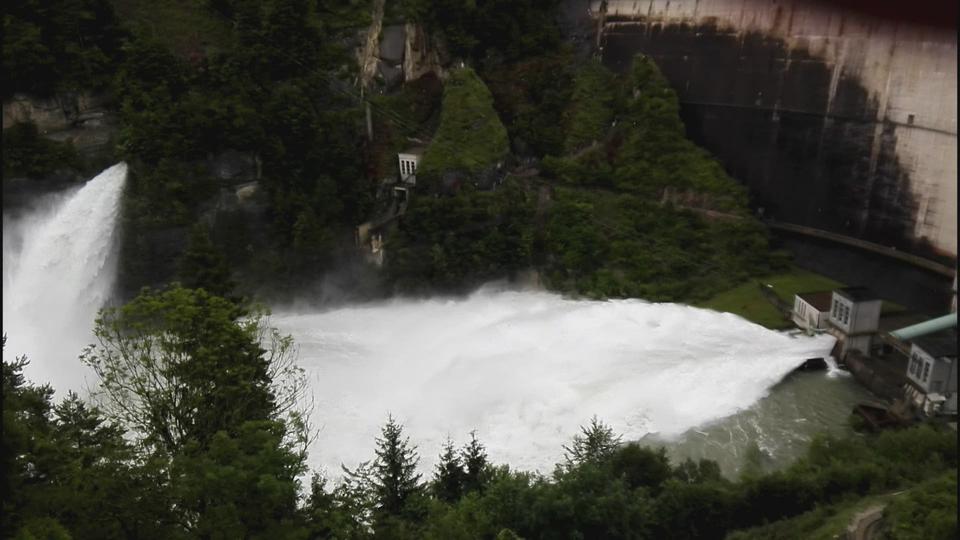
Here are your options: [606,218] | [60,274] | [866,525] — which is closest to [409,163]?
[606,218]

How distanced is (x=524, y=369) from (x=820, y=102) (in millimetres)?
14079

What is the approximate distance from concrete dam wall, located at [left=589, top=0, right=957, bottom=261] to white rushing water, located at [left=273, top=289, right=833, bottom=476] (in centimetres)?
561

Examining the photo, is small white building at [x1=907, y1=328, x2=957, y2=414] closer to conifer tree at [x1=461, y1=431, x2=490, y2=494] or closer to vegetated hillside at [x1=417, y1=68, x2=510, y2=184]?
conifer tree at [x1=461, y1=431, x2=490, y2=494]

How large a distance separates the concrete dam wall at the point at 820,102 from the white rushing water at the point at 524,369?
221 inches

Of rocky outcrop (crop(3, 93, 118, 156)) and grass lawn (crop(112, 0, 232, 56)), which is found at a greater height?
grass lawn (crop(112, 0, 232, 56))

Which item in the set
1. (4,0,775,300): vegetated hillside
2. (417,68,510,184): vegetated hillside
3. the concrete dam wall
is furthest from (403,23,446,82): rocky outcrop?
the concrete dam wall

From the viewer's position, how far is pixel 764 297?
26.1 metres

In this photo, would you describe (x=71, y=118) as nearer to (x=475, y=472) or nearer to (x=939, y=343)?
(x=475, y=472)

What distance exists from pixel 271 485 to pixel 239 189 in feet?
60.5

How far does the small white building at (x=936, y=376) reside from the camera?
19.3 metres

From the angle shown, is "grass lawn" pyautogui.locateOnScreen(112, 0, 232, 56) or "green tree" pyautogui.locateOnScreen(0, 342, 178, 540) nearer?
"green tree" pyautogui.locateOnScreen(0, 342, 178, 540)

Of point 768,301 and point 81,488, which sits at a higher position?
point 81,488

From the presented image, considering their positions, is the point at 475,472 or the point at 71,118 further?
the point at 71,118

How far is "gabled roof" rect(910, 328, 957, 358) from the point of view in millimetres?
19297
